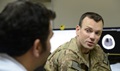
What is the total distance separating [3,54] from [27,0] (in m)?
0.20

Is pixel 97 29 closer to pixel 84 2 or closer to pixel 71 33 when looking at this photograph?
pixel 71 33

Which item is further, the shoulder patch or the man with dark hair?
the shoulder patch

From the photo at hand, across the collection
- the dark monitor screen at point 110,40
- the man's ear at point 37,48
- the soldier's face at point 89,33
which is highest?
the man's ear at point 37,48

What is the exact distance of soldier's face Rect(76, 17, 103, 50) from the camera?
167 cm

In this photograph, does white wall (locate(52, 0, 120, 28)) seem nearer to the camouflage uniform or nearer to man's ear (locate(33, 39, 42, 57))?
the camouflage uniform

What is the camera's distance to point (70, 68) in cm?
152

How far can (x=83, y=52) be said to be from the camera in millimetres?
1673

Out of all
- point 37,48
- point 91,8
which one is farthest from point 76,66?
point 91,8

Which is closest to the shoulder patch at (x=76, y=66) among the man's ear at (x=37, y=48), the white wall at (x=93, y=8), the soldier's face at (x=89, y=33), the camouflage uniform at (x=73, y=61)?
the camouflage uniform at (x=73, y=61)

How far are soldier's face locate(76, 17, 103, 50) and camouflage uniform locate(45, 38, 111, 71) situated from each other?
6cm

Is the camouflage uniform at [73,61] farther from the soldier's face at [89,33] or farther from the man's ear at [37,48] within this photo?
the man's ear at [37,48]

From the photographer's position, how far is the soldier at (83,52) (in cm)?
158

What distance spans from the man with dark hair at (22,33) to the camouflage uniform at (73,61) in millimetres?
808

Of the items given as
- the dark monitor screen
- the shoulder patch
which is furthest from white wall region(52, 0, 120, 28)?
the shoulder patch
